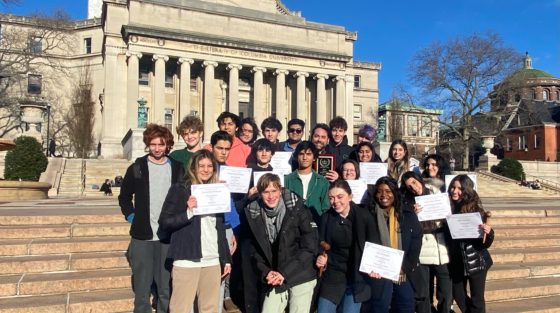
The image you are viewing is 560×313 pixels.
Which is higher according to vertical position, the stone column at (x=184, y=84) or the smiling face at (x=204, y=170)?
the stone column at (x=184, y=84)

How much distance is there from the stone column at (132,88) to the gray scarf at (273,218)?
143 feet

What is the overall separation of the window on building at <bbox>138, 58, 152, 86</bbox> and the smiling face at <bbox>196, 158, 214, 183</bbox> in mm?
47896

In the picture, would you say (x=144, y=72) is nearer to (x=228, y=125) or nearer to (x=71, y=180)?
(x=71, y=180)

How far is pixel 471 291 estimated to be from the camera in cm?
659

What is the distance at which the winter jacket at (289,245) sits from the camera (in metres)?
5.36

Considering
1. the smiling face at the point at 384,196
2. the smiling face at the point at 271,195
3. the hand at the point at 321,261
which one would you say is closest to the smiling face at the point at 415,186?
the smiling face at the point at 384,196

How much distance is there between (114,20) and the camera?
166 feet

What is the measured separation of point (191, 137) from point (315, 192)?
174 cm

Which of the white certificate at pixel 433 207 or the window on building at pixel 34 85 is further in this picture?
the window on building at pixel 34 85

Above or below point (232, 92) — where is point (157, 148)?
below

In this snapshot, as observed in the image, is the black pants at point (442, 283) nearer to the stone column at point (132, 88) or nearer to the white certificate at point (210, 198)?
the white certificate at point (210, 198)

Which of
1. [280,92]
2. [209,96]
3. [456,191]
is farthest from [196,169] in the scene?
[280,92]

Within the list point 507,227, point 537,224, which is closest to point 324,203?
point 507,227

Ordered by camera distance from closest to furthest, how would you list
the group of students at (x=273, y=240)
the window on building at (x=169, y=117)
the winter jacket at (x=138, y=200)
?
1. the group of students at (x=273, y=240)
2. the winter jacket at (x=138, y=200)
3. the window on building at (x=169, y=117)
